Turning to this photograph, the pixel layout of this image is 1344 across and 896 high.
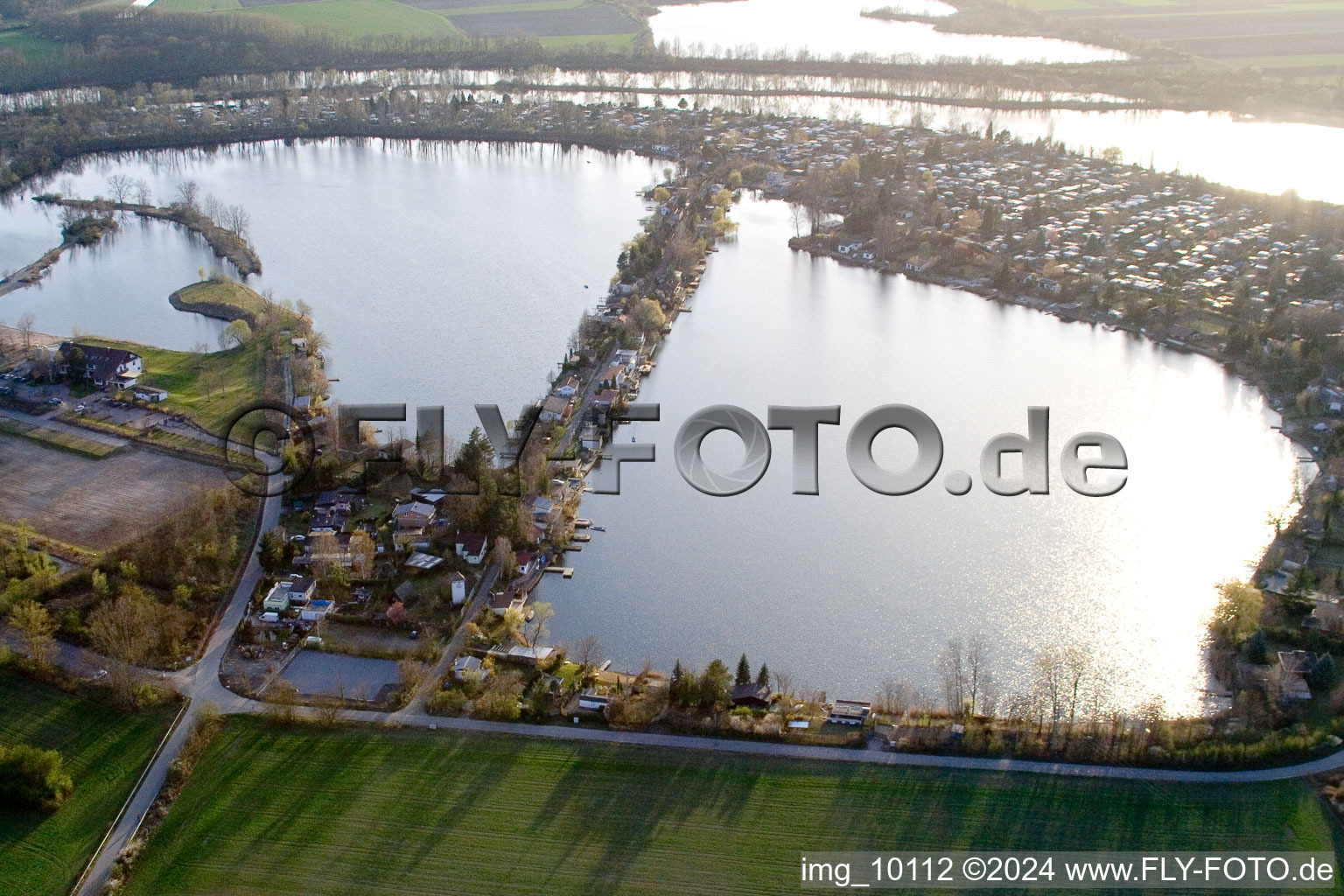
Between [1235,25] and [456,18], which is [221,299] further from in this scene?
[1235,25]

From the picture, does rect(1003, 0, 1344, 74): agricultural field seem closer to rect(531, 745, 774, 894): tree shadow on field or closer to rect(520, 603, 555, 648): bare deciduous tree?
rect(520, 603, 555, 648): bare deciduous tree

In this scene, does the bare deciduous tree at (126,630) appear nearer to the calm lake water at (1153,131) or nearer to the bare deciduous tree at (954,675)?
the bare deciduous tree at (954,675)

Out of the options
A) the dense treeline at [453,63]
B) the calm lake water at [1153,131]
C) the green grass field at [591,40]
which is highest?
the green grass field at [591,40]

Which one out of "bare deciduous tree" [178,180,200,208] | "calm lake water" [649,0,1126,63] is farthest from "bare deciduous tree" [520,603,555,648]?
"calm lake water" [649,0,1126,63]

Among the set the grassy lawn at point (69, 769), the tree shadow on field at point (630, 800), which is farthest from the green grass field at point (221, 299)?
the tree shadow on field at point (630, 800)

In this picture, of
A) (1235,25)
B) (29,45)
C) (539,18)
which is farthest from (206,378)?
(1235,25)

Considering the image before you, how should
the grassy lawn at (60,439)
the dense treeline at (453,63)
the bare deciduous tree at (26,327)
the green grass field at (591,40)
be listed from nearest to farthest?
the grassy lawn at (60,439), the bare deciduous tree at (26,327), the dense treeline at (453,63), the green grass field at (591,40)

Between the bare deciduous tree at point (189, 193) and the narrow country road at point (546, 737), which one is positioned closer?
the narrow country road at point (546, 737)
